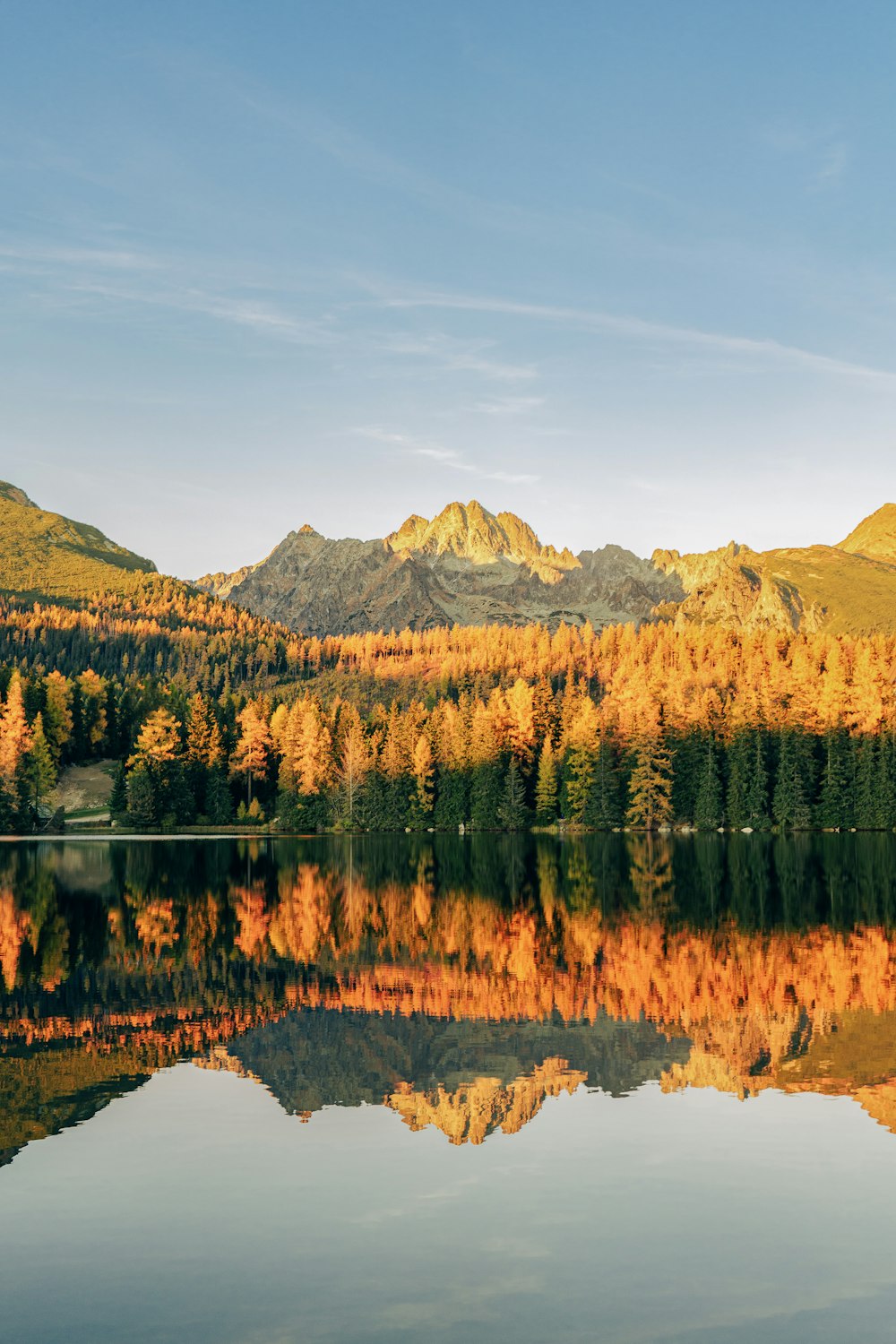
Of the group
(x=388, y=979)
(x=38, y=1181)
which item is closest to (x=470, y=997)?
(x=388, y=979)

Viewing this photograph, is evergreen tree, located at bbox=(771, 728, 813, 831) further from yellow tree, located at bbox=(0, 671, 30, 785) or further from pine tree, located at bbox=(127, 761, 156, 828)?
yellow tree, located at bbox=(0, 671, 30, 785)

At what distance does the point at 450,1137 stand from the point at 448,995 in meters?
13.4

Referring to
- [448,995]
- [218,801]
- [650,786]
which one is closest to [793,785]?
[650,786]

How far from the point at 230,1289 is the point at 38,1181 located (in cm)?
580

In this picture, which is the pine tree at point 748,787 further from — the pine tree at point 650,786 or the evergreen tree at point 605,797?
the evergreen tree at point 605,797

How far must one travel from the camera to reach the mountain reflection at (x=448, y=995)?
25.4 metres

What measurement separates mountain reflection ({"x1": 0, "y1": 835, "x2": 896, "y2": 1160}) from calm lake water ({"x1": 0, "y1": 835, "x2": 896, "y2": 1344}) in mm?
159

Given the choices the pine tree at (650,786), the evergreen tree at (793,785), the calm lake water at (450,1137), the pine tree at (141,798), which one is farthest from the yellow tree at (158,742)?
the calm lake water at (450,1137)

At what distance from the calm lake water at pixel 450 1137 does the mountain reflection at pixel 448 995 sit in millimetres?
159

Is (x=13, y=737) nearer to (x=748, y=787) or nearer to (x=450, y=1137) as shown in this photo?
(x=748, y=787)

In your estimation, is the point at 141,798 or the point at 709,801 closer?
the point at 141,798

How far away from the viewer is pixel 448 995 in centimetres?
3550

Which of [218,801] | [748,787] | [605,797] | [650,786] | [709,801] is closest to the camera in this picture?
[748,787]

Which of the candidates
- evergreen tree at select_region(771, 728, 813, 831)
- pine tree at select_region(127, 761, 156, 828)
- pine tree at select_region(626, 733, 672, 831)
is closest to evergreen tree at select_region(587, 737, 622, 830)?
pine tree at select_region(626, 733, 672, 831)
